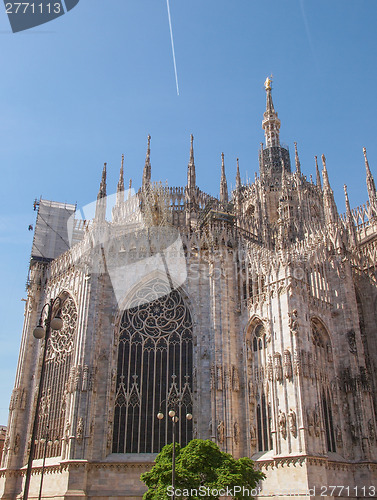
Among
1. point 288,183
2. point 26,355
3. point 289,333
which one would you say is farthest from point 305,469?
point 288,183

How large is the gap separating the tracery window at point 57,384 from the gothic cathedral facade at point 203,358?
148 mm

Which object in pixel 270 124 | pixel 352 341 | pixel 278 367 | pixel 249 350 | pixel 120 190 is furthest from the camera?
pixel 270 124

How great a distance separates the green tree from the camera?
76.5 ft

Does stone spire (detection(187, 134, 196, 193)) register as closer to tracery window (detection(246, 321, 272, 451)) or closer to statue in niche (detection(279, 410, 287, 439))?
tracery window (detection(246, 321, 272, 451))

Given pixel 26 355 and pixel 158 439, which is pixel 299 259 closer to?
pixel 158 439

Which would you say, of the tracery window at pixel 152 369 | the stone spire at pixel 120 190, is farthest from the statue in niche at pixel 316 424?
the stone spire at pixel 120 190

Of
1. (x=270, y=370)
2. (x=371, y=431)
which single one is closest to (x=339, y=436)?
(x=371, y=431)

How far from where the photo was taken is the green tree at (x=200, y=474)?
2331 centimetres

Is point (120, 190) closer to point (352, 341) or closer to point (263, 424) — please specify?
point (352, 341)

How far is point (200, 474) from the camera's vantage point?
2439cm

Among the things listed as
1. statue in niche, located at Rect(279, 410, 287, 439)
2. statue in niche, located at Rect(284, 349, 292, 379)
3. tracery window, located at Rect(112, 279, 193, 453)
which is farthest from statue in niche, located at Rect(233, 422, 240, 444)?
statue in niche, located at Rect(284, 349, 292, 379)

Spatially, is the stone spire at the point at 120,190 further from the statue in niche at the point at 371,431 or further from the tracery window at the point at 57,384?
the statue in niche at the point at 371,431

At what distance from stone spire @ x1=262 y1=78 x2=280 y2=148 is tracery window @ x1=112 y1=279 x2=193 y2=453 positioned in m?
43.5

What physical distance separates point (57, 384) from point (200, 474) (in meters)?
17.5
